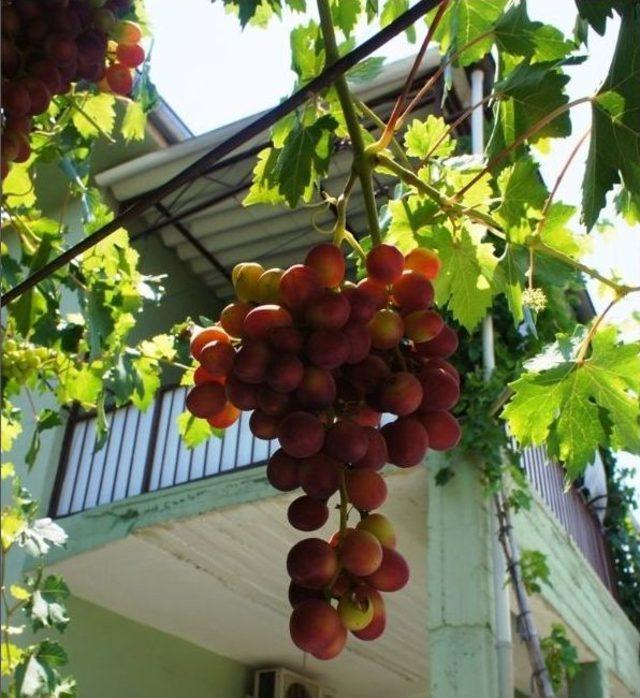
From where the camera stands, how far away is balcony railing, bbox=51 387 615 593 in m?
4.48

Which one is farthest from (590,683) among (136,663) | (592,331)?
(592,331)

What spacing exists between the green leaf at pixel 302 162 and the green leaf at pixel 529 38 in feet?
0.80

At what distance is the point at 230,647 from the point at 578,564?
7.01 ft

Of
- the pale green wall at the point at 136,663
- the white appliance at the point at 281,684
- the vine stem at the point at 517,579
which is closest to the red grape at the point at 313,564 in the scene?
the vine stem at the point at 517,579

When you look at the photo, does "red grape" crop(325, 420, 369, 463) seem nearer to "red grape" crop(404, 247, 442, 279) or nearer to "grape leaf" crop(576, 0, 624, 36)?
"red grape" crop(404, 247, 442, 279)

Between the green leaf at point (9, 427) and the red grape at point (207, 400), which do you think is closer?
the red grape at point (207, 400)

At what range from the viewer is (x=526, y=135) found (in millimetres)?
1016

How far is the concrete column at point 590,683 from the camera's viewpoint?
15.8ft

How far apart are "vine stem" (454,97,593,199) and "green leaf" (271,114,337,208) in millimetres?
181

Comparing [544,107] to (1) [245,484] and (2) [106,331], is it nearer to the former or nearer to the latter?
(2) [106,331]

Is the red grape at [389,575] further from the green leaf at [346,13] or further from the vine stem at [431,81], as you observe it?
the green leaf at [346,13]

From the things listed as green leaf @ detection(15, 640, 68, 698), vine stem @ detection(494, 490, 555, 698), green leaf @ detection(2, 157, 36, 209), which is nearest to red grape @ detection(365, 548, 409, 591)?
green leaf @ detection(2, 157, 36, 209)

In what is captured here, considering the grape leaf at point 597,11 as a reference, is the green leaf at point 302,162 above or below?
above

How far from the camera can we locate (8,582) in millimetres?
4699
